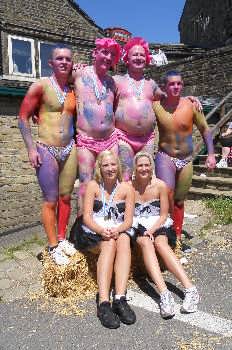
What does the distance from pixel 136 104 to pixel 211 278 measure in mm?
1949

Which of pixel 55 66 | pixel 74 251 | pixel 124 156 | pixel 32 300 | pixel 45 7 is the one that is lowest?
pixel 32 300

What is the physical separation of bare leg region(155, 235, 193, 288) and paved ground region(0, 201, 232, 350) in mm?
224

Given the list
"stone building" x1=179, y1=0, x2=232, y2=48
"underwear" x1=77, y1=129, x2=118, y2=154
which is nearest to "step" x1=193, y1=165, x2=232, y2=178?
"underwear" x1=77, y1=129, x2=118, y2=154

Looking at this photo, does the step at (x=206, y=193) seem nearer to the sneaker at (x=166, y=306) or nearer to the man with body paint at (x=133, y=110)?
the man with body paint at (x=133, y=110)

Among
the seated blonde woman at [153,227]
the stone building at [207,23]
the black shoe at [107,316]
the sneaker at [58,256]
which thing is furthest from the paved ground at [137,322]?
the stone building at [207,23]

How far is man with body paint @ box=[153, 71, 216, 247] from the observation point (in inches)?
170

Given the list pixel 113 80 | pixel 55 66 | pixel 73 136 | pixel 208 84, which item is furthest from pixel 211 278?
pixel 208 84

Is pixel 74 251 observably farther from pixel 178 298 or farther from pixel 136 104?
pixel 136 104

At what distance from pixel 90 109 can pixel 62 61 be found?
1.76 ft

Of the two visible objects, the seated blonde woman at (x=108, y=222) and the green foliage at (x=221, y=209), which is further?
the green foliage at (x=221, y=209)

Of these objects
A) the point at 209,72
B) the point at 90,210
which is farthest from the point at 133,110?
the point at 209,72

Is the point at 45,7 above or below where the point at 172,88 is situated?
above

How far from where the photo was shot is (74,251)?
12.9 ft

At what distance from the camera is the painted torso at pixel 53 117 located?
3.95 m
